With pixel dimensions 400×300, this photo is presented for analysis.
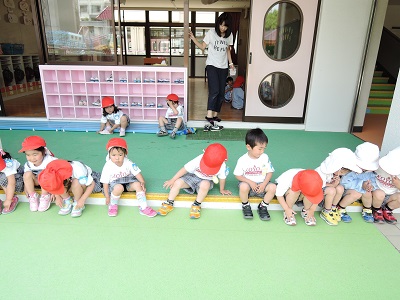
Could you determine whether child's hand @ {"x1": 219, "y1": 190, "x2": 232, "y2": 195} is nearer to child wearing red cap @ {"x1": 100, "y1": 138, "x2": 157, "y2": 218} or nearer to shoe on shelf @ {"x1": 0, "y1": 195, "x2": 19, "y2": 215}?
child wearing red cap @ {"x1": 100, "y1": 138, "x2": 157, "y2": 218}

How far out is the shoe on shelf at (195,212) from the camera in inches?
95.5

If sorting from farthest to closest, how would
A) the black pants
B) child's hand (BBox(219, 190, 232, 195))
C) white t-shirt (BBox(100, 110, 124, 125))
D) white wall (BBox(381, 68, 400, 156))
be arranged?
1. the black pants
2. white t-shirt (BBox(100, 110, 124, 125))
3. white wall (BBox(381, 68, 400, 156))
4. child's hand (BBox(219, 190, 232, 195))

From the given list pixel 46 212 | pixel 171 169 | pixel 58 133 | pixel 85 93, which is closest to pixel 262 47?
pixel 171 169

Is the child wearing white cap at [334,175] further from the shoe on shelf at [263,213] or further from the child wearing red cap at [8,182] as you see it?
the child wearing red cap at [8,182]

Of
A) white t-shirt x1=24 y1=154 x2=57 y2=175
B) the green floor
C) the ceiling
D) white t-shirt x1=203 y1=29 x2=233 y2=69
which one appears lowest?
the green floor

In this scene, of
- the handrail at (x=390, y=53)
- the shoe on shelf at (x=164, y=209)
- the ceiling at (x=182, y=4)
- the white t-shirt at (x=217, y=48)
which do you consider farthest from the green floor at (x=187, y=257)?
the ceiling at (x=182, y=4)

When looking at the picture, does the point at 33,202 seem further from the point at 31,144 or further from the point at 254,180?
the point at 254,180

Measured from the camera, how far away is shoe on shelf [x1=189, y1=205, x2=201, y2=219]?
95.5 inches

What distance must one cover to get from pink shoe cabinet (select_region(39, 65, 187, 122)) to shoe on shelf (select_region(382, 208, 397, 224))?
10.4 feet

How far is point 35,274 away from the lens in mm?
1789

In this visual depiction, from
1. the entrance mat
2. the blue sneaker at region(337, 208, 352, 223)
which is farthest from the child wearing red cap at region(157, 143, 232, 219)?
the entrance mat

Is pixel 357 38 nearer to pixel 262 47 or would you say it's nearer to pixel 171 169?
pixel 262 47

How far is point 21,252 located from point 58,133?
8.82ft

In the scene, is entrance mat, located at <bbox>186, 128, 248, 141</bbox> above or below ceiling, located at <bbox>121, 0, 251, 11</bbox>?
below
